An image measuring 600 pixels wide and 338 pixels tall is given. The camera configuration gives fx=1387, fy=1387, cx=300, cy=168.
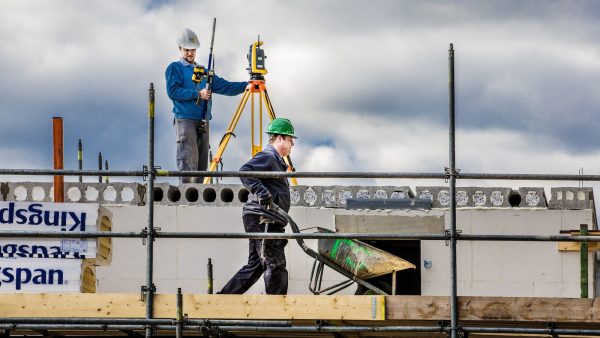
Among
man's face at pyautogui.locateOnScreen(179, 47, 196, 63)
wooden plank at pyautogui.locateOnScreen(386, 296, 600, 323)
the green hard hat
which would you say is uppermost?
man's face at pyautogui.locateOnScreen(179, 47, 196, 63)

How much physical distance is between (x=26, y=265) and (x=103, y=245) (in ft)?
2.66

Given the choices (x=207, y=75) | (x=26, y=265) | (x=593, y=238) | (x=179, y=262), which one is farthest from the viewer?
(x=179, y=262)

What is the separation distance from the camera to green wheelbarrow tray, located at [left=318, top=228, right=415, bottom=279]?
1326cm

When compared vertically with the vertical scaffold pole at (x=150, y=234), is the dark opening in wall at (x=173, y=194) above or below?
above

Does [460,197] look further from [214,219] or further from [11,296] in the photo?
[11,296]

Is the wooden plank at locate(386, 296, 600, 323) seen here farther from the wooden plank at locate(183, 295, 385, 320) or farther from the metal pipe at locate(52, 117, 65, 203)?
the metal pipe at locate(52, 117, 65, 203)

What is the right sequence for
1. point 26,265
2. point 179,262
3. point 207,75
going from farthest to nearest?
point 179,262 < point 207,75 < point 26,265

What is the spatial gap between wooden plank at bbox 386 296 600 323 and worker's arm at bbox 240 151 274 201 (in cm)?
157

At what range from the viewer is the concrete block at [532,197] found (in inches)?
741

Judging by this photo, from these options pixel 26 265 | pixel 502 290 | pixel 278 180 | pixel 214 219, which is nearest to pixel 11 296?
pixel 26 265

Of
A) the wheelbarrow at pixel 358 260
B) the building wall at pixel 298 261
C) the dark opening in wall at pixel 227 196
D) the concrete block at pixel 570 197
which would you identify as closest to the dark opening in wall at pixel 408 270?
the building wall at pixel 298 261

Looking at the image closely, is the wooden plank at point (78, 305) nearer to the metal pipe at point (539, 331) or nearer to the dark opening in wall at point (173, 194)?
the metal pipe at point (539, 331)

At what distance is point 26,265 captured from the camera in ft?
41.4

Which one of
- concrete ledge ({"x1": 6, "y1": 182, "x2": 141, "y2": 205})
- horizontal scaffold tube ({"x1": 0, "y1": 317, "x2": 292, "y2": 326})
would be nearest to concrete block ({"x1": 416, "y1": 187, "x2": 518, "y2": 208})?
concrete ledge ({"x1": 6, "y1": 182, "x2": 141, "y2": 205})
